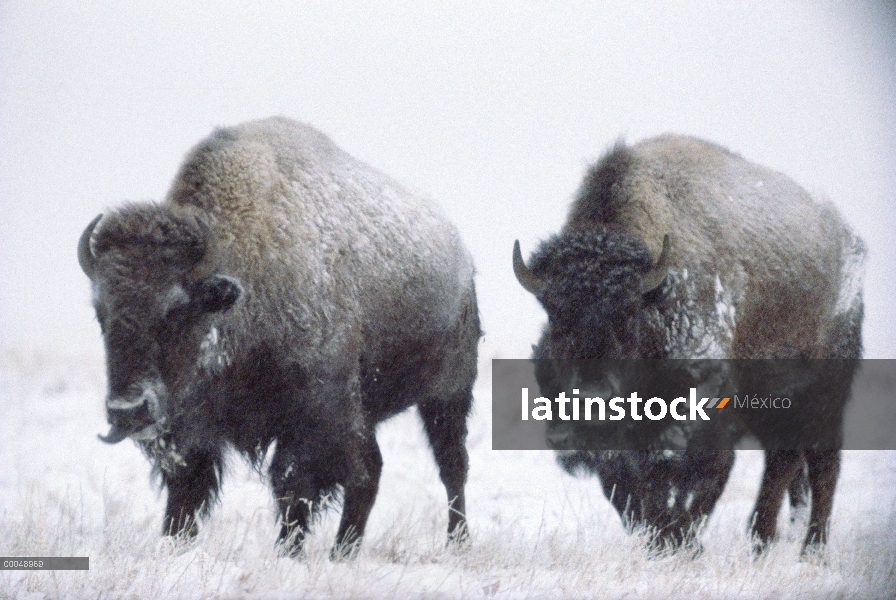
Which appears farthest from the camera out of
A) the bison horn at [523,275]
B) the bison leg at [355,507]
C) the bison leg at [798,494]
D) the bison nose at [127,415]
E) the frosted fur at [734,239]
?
the bison leg at [798,494]

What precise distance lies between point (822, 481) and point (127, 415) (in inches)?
132

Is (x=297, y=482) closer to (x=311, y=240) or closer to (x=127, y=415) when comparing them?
(x=127, y=415)

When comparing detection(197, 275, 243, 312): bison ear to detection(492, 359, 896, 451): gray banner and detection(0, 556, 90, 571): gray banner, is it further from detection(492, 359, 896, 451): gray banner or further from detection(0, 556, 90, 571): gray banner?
detection(492, 359, 896, 451): gray banner

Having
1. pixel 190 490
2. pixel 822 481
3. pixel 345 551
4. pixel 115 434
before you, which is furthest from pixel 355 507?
pixel 822 481

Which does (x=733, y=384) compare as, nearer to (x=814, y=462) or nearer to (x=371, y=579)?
(x=814, y=462)

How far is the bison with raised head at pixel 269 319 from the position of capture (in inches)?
130

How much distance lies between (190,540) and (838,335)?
319 cm

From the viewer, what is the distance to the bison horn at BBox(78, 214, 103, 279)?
3.29m

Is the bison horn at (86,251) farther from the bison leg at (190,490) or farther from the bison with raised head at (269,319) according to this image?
the bison leg at (190,490)

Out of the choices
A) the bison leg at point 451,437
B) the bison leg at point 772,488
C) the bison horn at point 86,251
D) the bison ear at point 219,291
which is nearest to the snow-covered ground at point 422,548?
the bison leg at point 772,488

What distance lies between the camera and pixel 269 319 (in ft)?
11.8

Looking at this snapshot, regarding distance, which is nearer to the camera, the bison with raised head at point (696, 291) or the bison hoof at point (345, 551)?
the bison with raised head at point (696, 291)

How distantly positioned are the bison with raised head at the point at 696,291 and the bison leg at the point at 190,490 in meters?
1.55

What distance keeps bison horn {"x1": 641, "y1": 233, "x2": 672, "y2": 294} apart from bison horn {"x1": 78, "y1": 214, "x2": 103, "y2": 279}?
6.95ft
